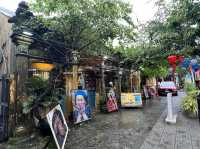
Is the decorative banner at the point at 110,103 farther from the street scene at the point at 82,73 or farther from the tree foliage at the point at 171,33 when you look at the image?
the tree foliage at the point at 171,33

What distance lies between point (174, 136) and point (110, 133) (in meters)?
2.12

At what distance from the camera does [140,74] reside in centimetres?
2264

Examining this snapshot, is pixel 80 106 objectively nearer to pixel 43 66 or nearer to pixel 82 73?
pixel 43 66

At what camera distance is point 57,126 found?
19.0 feet

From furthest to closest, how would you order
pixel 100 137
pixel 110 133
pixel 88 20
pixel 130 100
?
pixel 130 100 → pixel 88 20 → pixel 110 133 → pixel 100 137

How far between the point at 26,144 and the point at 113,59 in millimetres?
9878

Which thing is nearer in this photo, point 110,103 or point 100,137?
point 100,137

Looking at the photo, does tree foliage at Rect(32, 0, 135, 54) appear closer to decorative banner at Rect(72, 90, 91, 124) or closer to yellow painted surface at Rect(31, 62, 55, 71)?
yellow painted surface at Rect(31, 62, 55, 71)

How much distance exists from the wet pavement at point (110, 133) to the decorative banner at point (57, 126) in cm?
64

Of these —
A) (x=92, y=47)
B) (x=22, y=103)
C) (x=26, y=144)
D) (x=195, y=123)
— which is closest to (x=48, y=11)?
(x=92, y=47)

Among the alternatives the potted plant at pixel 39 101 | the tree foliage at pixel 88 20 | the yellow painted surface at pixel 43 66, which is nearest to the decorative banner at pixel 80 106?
the yellow painted surface at pixel 43 66

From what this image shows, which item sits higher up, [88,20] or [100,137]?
[88,20]

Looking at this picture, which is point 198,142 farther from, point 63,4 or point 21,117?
point 63,4

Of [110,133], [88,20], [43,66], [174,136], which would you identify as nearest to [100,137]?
[110,133]
